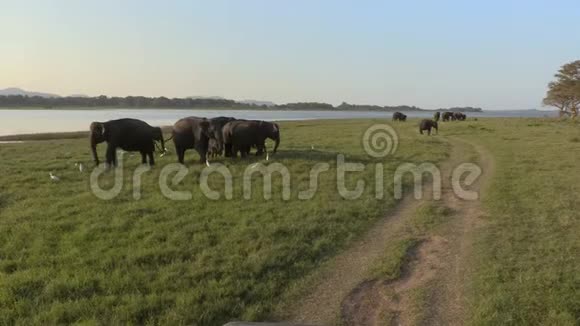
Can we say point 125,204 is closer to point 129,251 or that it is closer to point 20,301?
point 129,251

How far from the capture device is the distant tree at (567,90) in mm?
57094

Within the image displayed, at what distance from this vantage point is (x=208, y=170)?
1488 cm

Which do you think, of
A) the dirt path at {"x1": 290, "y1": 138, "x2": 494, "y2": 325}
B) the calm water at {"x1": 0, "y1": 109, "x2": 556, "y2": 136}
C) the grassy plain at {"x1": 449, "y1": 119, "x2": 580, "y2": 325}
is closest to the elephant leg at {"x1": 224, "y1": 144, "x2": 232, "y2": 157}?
the grassy plain at {"x1": 449, "y1": 119, "x2": 580, "y2": 325}

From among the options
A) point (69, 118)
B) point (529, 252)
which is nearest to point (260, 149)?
point (529, 252)

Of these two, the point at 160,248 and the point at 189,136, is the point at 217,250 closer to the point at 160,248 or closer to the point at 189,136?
the point at 160,248

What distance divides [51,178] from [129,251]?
26.2 feet

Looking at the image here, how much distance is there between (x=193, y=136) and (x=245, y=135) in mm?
1869

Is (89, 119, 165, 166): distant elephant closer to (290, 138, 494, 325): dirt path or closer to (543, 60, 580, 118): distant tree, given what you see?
(290, 138, 494, 325): dirt path

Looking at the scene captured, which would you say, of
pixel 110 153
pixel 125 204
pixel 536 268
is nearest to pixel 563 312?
pixel 536 268

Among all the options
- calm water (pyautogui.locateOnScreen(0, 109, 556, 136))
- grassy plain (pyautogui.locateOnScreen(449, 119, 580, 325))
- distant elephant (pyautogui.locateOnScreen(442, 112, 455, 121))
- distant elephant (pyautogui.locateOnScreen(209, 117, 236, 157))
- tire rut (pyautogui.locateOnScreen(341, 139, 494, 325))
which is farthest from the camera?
distant elephant (pyautogui.locateOnScreen(442, 112, 455, 121))

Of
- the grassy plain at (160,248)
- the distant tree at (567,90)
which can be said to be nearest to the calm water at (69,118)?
the distant tree at (567,90)

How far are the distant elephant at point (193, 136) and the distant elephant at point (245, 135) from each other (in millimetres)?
781

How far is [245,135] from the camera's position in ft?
57.2

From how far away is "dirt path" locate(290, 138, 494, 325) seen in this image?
5.58 metres
